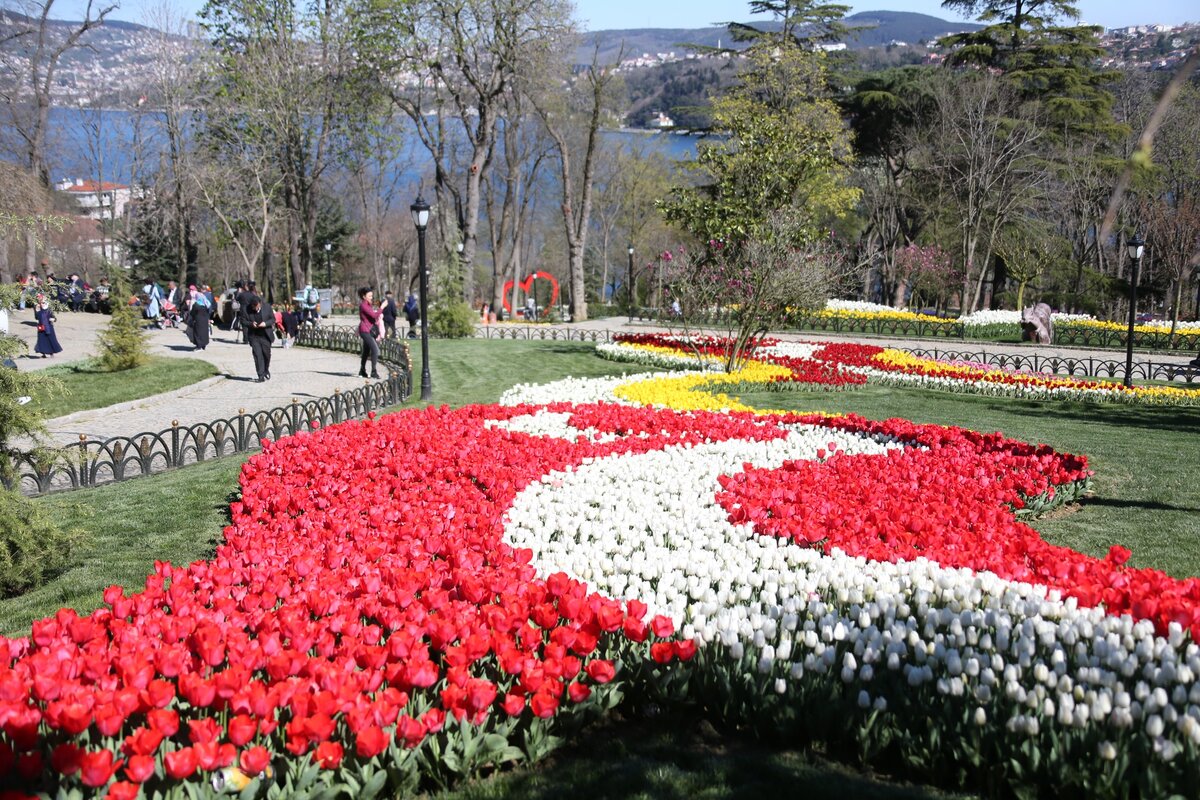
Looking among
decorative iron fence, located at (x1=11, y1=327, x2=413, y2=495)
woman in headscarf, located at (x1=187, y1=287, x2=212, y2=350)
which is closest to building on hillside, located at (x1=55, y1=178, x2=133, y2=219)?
woman in headscarf, located at (x1=187, y1=287, x2=212, y2=350)

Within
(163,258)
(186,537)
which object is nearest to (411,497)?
(186,537)

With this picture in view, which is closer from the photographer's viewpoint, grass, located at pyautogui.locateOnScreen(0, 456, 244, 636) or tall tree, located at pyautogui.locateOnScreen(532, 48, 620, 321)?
grass, located at pyautogui.locateOnScreen(0, 456, 244, 636)

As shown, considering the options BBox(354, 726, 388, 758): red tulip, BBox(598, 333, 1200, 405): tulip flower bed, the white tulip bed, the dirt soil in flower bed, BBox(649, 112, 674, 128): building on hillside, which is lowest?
BBox(598, 333, 1200, 405): tulip flower bed

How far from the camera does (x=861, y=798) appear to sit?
295 centimetres

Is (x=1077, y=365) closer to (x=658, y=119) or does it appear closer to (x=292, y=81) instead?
(x=292, y=81)

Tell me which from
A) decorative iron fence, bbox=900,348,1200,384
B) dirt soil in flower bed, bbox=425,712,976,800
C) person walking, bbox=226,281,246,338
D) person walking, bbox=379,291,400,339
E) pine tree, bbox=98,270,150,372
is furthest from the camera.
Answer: person walking, bbox=226,281,246,338

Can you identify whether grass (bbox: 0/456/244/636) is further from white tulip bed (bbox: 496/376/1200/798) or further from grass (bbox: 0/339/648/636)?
white tulip bed (bbox: 496/376/1200/798)

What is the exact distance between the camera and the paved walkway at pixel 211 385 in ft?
39.1

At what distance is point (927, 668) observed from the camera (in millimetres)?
3320

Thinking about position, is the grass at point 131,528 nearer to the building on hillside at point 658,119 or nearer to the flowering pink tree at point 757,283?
the flowering pink tree at point 757,283

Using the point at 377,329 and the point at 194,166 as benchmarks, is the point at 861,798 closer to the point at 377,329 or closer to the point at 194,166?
the point at 377,329

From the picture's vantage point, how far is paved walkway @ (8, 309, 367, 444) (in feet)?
39.1

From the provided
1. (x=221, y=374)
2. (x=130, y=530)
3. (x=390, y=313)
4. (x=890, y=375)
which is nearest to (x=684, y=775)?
(x=130, y=530)

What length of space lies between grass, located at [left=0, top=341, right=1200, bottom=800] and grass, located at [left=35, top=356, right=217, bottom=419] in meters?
4.48
